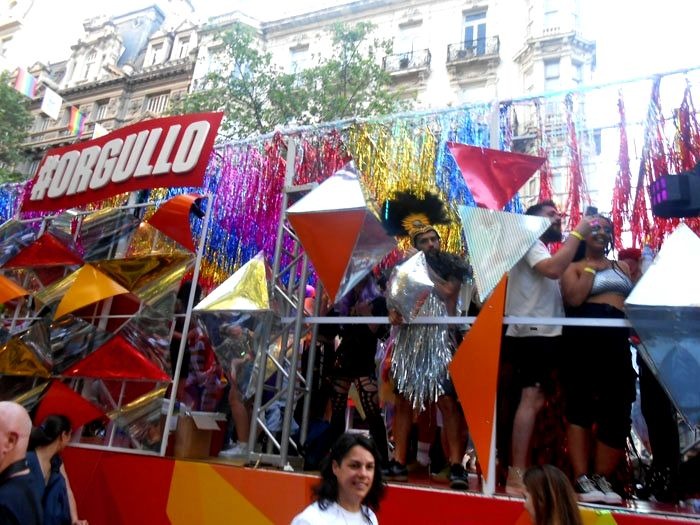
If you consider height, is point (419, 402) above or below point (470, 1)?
below

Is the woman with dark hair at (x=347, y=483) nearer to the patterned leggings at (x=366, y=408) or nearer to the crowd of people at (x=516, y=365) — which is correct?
the crowd of people at (x=516, y=365)

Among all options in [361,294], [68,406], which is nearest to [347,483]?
[361,294]

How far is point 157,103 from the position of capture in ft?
72.7

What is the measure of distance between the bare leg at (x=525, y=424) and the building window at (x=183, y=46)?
77.3 feet

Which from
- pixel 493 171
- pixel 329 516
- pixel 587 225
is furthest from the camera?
pixel 493 171

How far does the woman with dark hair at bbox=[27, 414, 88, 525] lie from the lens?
2766 millimetres

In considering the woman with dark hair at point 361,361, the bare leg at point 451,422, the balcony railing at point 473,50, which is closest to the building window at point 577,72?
the balcony railing at point 473,50

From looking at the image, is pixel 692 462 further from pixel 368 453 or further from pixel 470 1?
pixel 470 1

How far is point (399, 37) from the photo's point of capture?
717 inches

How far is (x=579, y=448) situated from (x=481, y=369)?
2.04 feet

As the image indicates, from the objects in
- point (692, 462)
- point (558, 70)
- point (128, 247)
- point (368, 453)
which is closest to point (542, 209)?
point (692, 462)

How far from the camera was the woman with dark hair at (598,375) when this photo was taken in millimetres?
2713

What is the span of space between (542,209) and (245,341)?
6.85 ft

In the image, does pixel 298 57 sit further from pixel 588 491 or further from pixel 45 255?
pixel 588 491
